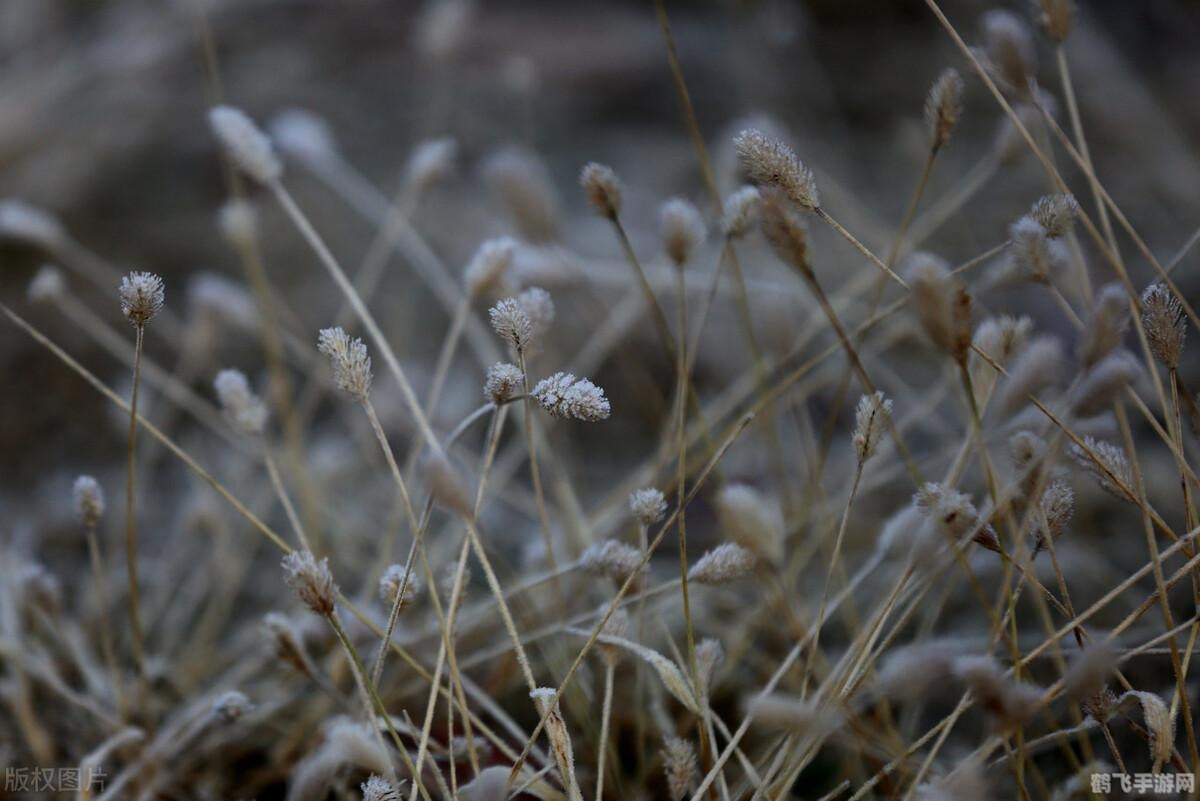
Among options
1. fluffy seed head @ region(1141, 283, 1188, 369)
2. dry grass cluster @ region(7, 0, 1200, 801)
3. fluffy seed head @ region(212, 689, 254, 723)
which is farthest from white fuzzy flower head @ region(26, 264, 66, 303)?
fluffy seed head @ region(1141, 283, 1188, 369)

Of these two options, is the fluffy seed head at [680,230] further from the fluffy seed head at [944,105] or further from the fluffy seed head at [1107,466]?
the fluffy seed head at [1107,466]

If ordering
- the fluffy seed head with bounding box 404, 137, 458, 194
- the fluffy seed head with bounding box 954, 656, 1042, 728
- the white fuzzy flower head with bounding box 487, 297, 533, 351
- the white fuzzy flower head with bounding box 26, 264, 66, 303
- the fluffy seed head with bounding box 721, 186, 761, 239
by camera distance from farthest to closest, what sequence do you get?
the fluffy seed head with bounding box 404, 137, 458, 194, the white fuzzy flower head with bounding box 26, 264, 66, 303, the fluffy seed head with bounding box 721, 186, 761, 239, the white fuzzy flower head with bounding box 487, 297, 533, 351, the fluffy seed head with bounding box 954, 656, 1042, 728

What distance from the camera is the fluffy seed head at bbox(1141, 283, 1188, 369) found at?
22.6 inches

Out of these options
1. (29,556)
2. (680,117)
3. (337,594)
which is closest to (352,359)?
(337,594)

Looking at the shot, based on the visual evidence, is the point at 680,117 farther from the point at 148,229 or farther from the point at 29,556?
the point at 29,556

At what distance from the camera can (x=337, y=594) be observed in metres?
0.57

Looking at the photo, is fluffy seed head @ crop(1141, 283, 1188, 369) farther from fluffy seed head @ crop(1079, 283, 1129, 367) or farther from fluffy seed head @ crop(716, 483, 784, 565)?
fluffy seed head @ crop(716, 483, 784, 565)

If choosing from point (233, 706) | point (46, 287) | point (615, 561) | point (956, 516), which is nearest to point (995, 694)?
point (956, 516)

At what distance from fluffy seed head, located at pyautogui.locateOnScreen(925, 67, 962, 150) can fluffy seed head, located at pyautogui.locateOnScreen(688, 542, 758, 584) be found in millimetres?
322

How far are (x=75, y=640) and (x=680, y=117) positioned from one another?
1161 mm

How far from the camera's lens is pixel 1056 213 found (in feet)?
1.97

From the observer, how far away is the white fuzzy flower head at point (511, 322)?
1.82 ft

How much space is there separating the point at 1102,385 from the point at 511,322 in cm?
33

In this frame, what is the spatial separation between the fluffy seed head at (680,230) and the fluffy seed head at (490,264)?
4.5 inches
